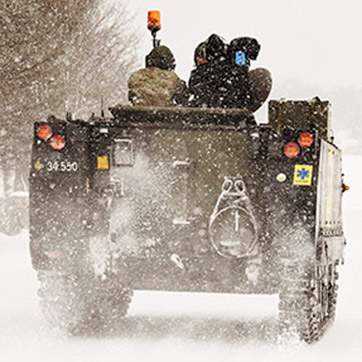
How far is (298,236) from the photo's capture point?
800 cm

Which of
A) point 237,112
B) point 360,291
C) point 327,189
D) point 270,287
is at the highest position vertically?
point 237,112

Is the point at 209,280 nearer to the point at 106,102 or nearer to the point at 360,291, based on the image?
the point at 360,291

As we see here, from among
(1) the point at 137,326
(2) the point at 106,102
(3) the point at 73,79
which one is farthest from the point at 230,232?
(2) the point at 106,102

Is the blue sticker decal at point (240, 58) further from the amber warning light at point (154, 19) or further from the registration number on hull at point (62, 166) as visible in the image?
the registration number on hull at point (62, 166)

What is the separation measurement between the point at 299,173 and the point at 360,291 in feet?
22.8

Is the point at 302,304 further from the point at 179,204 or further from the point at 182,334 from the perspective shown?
the point at 182,334

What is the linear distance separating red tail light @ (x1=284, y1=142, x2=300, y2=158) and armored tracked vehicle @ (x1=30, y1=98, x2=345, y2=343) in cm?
5

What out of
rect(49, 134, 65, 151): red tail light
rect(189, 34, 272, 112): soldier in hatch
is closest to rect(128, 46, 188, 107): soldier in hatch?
rect(189, 34, 272, 112): soldier in hatch

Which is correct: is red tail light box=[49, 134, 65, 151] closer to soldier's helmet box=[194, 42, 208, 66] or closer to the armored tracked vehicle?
the armored tracked vehicle

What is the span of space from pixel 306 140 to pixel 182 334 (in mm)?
2162

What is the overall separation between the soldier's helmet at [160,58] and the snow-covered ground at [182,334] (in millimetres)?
2312

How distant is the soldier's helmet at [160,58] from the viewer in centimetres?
926

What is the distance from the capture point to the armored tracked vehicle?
809cm

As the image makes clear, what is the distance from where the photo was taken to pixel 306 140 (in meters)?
7.99
